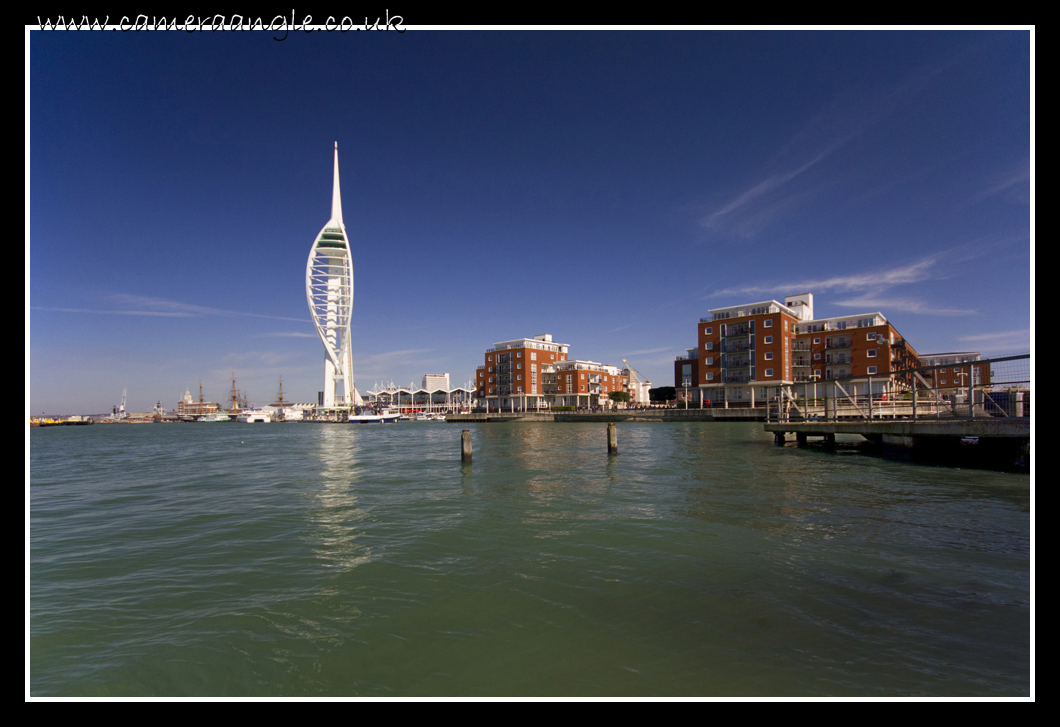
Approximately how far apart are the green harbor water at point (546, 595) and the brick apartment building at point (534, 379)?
268 feet

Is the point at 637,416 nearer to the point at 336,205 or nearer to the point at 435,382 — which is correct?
the point at 336,205

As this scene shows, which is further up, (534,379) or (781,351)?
(781,351)

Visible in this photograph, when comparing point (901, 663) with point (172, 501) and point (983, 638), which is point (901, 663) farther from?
point (172, 501)

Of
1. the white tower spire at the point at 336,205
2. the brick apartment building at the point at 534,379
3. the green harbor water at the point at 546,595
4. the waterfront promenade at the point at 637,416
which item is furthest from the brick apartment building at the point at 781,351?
the white tower spire at the point at 336,205

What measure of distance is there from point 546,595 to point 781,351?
68.6 metres

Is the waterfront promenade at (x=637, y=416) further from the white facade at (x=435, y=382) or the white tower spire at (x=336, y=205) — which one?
the white facade at (x=435, y=382)

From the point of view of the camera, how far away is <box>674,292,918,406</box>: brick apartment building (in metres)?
63.6

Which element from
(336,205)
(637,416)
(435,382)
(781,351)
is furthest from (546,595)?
(435,382)

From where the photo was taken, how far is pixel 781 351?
65.2 meters

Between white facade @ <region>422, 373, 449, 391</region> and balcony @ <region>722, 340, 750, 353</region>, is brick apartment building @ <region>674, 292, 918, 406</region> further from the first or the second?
white facade @ <region>422, 373, 449, 391</region>

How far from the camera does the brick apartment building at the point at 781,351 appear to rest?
63.6 metres
